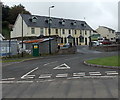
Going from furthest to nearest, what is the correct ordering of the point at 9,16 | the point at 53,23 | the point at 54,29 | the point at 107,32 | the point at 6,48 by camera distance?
the point at 107,32, the point at 9,16, the point at 53,23, the point at 54,29, the point at 6,48

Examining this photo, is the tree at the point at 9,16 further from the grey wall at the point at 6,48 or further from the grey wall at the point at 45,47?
the grey wall at the point at 6,48

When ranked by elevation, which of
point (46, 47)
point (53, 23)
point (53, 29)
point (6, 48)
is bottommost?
point (6, 48)

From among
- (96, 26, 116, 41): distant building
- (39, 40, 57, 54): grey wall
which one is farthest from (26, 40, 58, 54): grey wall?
(96, 26, 116, 41): distant building

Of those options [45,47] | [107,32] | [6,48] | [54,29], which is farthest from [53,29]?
[107,32]

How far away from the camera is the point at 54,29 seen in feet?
203

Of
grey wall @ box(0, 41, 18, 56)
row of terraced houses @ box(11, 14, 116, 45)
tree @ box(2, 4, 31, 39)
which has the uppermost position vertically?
tree @ box(2, 4, 31, 39)

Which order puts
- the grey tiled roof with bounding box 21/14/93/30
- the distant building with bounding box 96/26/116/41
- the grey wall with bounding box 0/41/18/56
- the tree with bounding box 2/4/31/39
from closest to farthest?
the grey wall with bounding box 0/41/18/56 → the grey tiled roof with bounding box 21/14/93/30 → the tree with bounding box 2/4/31/39 → the distant building with bounding box 96/26/116/41

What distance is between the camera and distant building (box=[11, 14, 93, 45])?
57.5m

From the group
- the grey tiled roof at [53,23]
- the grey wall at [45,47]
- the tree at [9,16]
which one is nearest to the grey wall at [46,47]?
the grey wall at [45,47]

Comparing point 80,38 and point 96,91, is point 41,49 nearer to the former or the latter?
point 96,91

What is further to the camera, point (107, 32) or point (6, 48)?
point (107, 32)

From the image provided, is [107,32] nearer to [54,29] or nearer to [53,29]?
[54,29]

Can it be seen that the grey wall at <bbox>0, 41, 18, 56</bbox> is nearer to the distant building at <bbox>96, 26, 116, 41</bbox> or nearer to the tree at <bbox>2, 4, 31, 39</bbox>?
the tree at <bbox>2, 4, 31, 39</bbox>

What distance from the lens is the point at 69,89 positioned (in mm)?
8758
